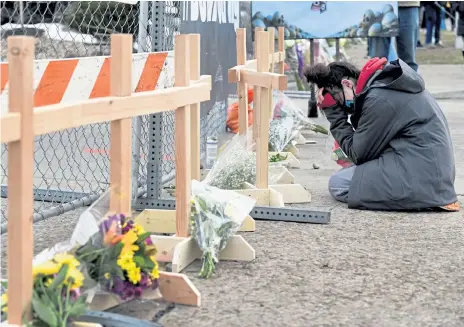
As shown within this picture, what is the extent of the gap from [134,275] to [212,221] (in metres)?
→ 0.97

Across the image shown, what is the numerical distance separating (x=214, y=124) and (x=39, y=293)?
443cm

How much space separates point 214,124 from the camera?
283 inches

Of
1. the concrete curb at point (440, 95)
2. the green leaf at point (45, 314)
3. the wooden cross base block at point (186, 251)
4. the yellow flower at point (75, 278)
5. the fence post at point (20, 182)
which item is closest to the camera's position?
the fence post at point (20, 182)

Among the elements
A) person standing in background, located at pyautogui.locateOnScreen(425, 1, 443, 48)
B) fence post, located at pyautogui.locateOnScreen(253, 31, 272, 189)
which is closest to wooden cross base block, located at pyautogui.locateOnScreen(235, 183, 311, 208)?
fence post, located at pyautogui.locateOnScreen(253, 31, 272, 189)

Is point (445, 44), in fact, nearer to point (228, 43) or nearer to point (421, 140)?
point (228, 43)

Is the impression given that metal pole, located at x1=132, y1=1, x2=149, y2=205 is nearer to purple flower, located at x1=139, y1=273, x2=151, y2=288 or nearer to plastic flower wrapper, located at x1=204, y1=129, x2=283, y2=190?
plastic flower wrapper, located at x1=204, y1=129, x2=283, y2=190

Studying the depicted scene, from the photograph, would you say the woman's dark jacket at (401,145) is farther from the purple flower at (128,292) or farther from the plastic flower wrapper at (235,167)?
the purple flower at (128,292)

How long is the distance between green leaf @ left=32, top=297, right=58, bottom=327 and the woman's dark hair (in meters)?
3.06

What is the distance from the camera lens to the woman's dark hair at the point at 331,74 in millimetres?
5406

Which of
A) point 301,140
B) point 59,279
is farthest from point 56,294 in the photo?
point 301,140

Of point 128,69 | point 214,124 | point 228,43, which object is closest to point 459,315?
point 128,69

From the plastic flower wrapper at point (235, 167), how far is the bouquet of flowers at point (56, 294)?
7.69 feet

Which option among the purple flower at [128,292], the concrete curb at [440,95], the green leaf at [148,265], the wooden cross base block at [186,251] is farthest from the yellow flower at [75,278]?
the concrete curb at [440,95]

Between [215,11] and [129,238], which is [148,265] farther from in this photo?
[215,11]
